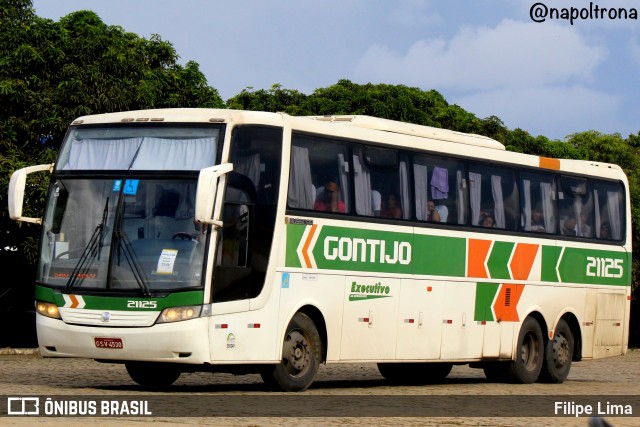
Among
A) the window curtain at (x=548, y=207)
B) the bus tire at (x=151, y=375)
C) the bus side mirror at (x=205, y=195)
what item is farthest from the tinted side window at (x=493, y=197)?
the bus side mirror at (x=205, y=195)

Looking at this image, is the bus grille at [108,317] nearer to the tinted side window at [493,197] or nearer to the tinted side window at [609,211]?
the tinted side window at [493,197]

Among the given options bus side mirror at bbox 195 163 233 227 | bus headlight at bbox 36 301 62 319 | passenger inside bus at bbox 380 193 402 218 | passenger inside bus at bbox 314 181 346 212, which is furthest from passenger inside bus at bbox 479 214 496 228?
bus headlight at bbox 36 301 62 319

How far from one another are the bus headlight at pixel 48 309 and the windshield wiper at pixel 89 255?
0.31 meters

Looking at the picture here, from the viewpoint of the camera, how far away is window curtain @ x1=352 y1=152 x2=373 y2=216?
19391mm

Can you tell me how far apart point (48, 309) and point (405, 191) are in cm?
553

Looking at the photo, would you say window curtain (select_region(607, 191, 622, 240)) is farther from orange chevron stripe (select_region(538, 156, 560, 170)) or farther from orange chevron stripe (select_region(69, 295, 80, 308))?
orange chevron stripe (select_region(69, 295, 80, 308))

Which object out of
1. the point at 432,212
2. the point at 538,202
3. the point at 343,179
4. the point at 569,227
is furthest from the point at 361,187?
the point at 569,227

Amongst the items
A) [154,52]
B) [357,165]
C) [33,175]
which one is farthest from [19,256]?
[357,165]

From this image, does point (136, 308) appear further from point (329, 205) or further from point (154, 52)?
point (154, 52)

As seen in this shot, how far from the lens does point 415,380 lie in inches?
915

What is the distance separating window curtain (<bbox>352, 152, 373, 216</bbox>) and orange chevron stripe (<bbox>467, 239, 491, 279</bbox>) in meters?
2.74

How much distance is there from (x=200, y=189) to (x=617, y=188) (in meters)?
11.7

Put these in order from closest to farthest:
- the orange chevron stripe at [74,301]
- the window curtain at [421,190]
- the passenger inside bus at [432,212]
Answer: the orange chevron stripe at [74,301], the window curtain at [421,190], the passenger inside bus at [432,212]

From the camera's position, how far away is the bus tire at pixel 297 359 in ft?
59.2
